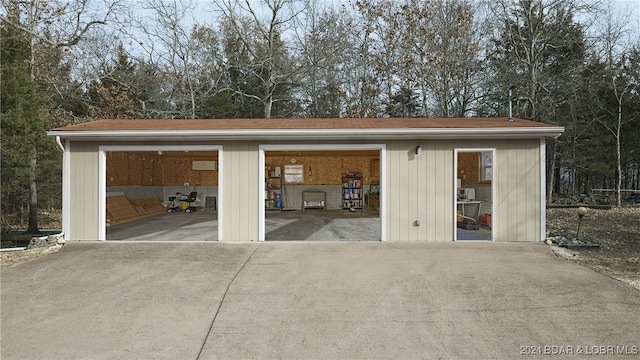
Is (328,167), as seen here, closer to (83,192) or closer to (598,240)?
(598,240)

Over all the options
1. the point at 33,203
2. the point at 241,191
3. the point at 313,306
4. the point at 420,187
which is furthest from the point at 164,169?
the point at 313,306

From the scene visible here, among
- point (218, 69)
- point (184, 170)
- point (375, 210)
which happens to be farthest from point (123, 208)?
point (218, 69)

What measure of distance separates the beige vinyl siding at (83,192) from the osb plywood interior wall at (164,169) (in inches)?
254

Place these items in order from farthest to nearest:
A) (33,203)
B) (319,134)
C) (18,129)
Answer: (33,203)
(18,129)
(319,134)

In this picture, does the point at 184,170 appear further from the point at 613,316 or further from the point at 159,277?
the point at 613,316

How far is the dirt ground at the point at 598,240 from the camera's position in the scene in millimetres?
6582

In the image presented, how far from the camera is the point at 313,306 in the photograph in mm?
4738

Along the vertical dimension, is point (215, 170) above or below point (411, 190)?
above

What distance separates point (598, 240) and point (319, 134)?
6577mm

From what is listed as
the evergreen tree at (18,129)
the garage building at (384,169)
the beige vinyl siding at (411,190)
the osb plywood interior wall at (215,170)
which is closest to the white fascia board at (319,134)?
the garage building at (384,169)

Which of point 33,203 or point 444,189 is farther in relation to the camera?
point 33,203

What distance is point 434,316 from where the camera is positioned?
444cm

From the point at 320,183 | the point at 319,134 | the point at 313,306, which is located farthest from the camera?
the point at 320,183

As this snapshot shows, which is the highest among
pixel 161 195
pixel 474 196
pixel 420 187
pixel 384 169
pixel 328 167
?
pixel 328 167
